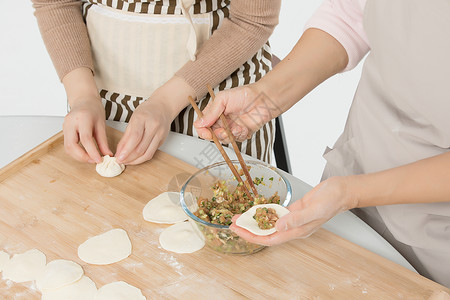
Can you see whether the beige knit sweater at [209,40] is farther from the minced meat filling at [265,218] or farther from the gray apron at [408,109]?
the minced meat filling at [265,218]

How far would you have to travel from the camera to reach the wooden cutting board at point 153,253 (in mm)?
969

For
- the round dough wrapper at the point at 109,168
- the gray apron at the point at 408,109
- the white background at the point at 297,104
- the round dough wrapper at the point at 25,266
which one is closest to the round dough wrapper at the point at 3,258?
the round dough wrapper at the point at 25,266

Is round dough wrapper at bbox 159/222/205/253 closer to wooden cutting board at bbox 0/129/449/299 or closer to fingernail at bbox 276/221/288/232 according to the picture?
wooden cutting board at bbox 0/129/449/299

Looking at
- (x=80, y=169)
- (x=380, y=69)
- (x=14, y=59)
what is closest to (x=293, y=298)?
(x=380, y=69)

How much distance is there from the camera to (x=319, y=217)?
0.92 m

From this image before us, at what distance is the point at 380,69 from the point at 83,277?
2.52 feet

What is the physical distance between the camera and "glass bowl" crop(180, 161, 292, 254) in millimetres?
998

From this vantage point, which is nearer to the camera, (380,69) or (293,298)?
(293,298)

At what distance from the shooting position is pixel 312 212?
0.91 meters

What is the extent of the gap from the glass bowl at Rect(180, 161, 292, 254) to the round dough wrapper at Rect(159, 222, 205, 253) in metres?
0.04

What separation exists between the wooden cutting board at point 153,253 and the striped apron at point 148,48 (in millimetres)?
324

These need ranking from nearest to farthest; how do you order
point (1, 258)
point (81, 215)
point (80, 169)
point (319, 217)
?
point (319, 217)
point (1, 258)
point (81, 215)
point (80, 169)

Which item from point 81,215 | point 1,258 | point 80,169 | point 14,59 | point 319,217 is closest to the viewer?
point 319,217

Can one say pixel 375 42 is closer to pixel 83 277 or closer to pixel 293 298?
pixel 293 298
